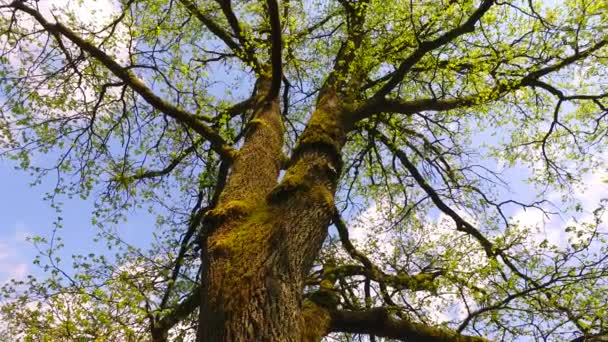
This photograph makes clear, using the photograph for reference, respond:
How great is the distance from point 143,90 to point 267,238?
126 inches

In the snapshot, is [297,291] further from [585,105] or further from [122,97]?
[585,105]

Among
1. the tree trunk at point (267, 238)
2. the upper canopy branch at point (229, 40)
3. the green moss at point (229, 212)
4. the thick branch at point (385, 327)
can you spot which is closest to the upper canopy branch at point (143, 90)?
the tree trunk at point (267, 238)

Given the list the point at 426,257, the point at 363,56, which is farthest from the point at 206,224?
the point at 426,257

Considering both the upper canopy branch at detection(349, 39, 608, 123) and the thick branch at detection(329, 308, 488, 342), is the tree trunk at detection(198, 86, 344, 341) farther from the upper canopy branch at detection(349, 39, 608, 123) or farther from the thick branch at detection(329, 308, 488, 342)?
the upper canopy branch at detection(349, 39, 608, 123)

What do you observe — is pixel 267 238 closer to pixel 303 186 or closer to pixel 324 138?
pixel 303 186

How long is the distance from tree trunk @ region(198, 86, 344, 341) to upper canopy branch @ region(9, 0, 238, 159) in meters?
0.41

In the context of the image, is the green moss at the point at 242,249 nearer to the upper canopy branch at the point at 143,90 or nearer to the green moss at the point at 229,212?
the green moss at the point at 229,212

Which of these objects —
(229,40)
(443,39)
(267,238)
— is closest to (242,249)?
(267,238)

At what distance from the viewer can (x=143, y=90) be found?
5.62 m

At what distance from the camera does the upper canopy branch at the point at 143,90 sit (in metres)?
5.43

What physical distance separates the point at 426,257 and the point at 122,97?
5165 millimetres

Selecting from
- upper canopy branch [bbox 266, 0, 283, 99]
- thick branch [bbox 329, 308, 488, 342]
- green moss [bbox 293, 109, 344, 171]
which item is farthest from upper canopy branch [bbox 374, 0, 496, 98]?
thick branch [bbox 329, 308, 488, 342]

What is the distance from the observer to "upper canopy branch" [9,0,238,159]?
543cm

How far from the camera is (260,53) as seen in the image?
717 centimetres
